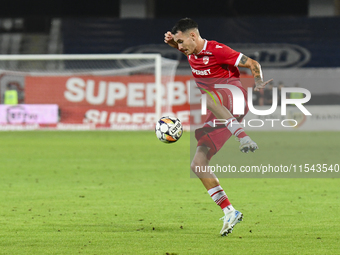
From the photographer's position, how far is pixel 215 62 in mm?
5477

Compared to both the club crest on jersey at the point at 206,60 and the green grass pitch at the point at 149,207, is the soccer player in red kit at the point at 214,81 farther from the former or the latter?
the green grass pitch at the point at 149,207

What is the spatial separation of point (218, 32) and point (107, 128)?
394 inches

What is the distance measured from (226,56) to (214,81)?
0.35 m

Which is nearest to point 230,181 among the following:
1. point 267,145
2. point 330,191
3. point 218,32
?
point 330,191

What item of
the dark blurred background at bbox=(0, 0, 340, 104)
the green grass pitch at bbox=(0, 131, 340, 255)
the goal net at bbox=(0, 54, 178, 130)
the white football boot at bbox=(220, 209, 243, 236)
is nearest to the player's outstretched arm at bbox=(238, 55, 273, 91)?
the white football boot at bbox=(220, 209, 243, 236)

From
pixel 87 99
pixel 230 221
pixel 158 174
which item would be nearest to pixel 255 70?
pixel 230 221

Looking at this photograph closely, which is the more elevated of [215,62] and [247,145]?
[215,62]

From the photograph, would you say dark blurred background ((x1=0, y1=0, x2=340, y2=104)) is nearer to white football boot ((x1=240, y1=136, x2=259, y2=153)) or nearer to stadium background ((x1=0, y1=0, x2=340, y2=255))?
stadium background ((x1=0, y1=0, x2=340, y2=255))

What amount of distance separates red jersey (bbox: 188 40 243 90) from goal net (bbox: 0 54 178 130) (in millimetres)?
15781

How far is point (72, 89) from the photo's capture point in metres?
22.8

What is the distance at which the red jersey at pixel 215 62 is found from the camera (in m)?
5.40

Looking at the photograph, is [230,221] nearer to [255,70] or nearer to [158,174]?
[255,70]

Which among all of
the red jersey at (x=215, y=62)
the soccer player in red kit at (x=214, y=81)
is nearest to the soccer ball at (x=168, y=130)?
the soccer player in red kit at (x=214, y=81)

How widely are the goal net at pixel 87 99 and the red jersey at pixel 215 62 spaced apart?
15.8 meters
